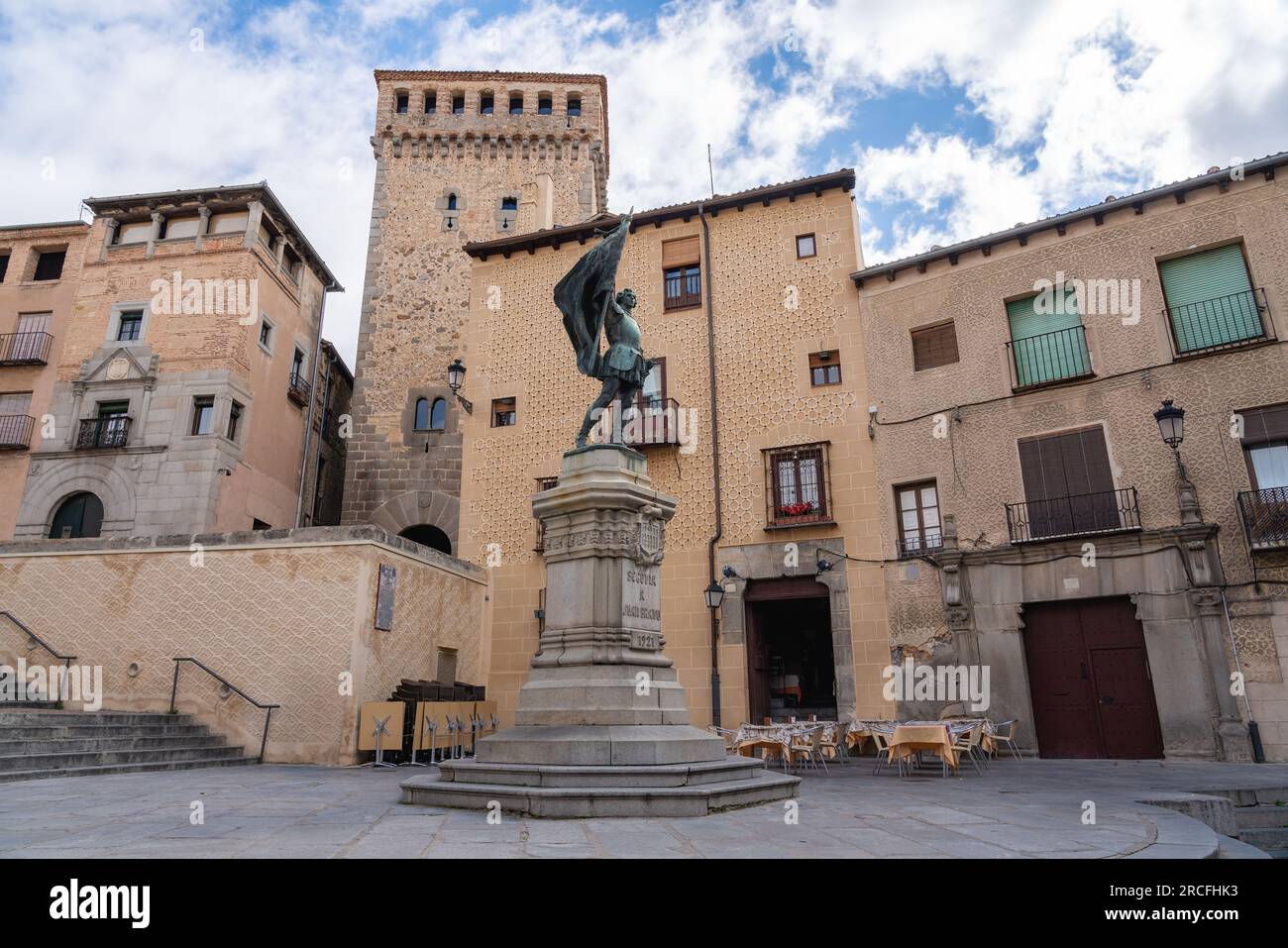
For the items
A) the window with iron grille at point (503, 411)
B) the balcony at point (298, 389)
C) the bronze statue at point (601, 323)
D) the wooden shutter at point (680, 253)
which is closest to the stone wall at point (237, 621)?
the window with iron grille at point (503, 411)

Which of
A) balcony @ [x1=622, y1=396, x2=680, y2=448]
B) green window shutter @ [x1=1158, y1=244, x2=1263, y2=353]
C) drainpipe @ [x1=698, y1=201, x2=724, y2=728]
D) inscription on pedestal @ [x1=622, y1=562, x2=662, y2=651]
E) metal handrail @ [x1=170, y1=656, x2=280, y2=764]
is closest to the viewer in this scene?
inscription on pedestal @ [x1=622, y1=562, x2=662, y2=651]

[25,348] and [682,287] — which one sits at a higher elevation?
[25,348]

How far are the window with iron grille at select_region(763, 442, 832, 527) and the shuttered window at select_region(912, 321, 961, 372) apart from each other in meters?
2.51

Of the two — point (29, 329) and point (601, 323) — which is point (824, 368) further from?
point (29, 329)

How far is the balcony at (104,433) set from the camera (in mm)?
19953

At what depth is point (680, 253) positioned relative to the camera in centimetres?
1877

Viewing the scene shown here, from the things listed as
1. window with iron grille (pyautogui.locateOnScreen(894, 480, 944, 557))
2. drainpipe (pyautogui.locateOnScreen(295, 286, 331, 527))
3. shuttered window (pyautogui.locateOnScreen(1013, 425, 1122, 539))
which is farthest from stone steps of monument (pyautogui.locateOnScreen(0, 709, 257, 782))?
shuttered window (pyautogui.locateOnScreen(1013, 425, 1122, 539))

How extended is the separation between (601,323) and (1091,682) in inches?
411

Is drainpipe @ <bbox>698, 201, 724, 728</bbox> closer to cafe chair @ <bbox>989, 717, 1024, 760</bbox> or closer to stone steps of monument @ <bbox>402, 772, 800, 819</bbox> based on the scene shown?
cafe chair @ <bbox>989, 717, 1024, 760</bbox>

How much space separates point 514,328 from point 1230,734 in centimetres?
1596

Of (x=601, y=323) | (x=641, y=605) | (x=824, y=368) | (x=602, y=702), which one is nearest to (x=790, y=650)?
(x=824, y=368)

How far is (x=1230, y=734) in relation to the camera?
460 inches

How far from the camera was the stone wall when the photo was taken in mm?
12656

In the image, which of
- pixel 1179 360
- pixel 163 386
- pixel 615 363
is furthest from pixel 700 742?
pixel 163 386
